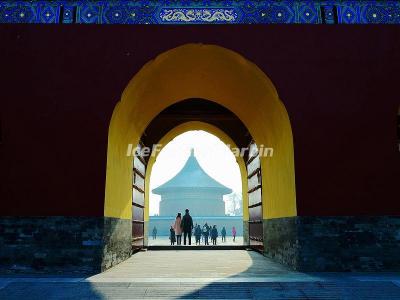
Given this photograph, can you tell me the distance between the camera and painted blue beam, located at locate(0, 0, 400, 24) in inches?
251

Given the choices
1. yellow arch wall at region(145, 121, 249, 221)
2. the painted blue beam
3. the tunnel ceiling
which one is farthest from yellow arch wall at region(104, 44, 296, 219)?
yellow arch wall at region(145, 121, 249, 221)

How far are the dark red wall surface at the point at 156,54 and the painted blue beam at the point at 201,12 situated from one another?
0.20 metres

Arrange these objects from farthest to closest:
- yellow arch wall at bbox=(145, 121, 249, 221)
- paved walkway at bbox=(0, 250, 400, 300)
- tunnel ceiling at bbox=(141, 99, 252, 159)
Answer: yellow arch wall at bbox=(145, 121, 249, 221) → tunnel ceiling at bbox=(141, 99, 252, 159) → paved walkway at bbox=(0, 250, 400, 300)

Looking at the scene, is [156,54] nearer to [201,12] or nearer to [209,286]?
[201,12]

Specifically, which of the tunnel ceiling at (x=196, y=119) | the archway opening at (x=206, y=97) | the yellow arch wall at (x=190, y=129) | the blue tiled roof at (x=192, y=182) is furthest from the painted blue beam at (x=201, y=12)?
the blue tiled roof at (x=192, y=182)

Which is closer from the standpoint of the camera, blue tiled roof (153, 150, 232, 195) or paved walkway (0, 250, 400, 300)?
paved walkway (0, 250, 400, 300)

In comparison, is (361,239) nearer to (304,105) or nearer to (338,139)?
(338,139)

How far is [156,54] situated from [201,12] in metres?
1.14

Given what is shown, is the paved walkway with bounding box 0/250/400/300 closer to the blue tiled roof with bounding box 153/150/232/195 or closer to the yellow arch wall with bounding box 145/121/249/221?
the yellow arch wall with bounding box 145/121/249/221

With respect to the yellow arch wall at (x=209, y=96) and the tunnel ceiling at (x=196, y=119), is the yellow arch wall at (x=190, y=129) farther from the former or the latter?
the yellow arch wall at (x=209, y=96)

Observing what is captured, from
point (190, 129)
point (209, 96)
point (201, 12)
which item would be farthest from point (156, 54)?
point (190, 129)

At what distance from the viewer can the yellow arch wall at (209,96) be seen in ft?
20.2

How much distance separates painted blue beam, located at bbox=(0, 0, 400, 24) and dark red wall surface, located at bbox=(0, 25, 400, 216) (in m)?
0.20

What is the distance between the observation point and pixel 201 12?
646cm
